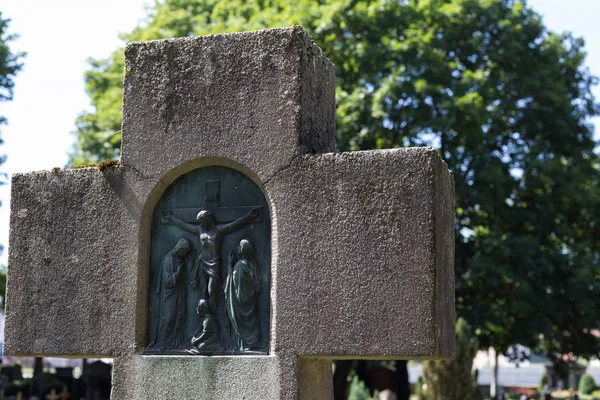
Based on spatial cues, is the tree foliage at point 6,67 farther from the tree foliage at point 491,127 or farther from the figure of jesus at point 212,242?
the figure of jesus at point 212,242

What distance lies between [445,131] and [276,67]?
A: 15.3 m

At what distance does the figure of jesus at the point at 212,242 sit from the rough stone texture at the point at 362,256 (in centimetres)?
31

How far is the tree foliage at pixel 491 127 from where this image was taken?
2138cm

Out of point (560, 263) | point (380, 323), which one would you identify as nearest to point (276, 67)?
point (380, 323)

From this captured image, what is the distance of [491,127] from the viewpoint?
22.8 meters

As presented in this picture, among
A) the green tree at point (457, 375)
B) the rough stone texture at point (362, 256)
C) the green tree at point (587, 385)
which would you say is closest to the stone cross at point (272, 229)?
the rough stone texture at point (362, 256)

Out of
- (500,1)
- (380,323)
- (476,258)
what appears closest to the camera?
(380,323)

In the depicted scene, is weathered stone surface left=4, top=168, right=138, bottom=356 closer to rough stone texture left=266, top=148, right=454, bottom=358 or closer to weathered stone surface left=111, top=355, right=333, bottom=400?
weathered stone surface left=111, top=355, right=333, bottom=400

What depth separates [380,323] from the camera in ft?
19.2

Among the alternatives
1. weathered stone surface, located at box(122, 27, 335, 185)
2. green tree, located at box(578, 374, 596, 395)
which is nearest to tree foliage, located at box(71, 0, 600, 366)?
weathered stone surface, located at box(122, 27, 335, 185)

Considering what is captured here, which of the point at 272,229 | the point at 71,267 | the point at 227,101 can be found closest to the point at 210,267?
the point at 272,229

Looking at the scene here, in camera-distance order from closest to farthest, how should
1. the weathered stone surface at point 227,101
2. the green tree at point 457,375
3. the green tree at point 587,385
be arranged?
the weathered stone surface at point 227,101, the green tree at point 457,375, the green tree at point 587,385

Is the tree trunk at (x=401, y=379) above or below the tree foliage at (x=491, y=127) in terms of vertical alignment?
below

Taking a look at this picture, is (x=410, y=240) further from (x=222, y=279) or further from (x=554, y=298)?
(x=554, y=298)
